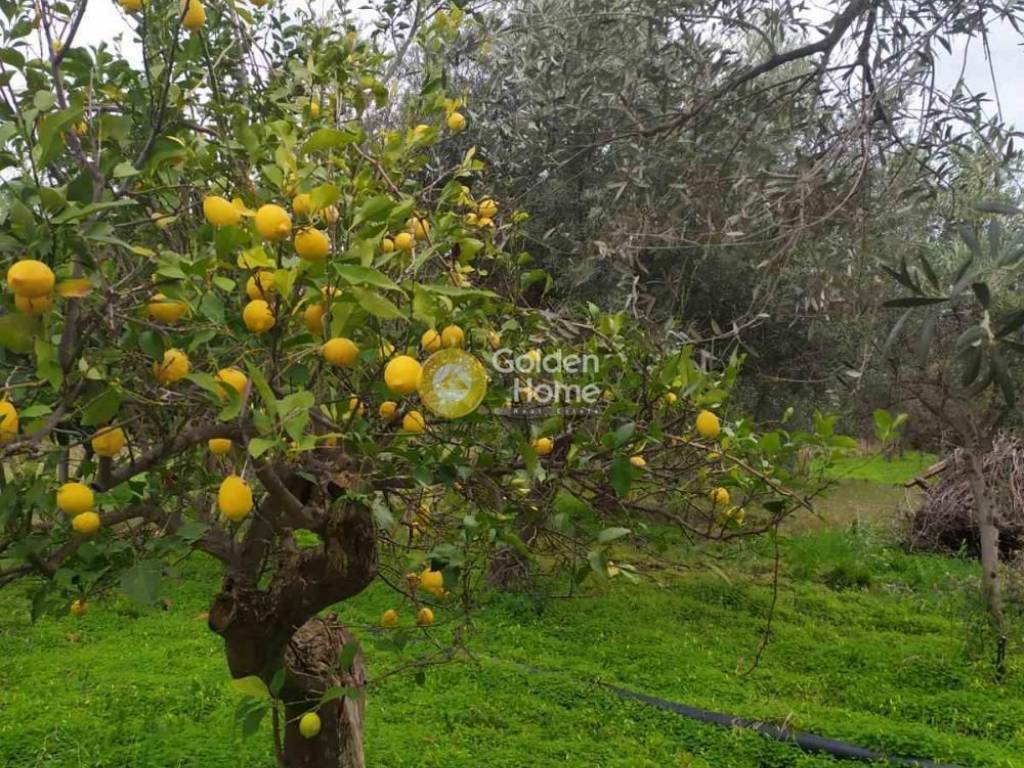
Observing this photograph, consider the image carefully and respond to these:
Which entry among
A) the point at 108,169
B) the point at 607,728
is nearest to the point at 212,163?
the point at 108,169

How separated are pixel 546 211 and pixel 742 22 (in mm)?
2465

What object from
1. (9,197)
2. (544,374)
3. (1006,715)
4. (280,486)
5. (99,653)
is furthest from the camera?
(99,653)

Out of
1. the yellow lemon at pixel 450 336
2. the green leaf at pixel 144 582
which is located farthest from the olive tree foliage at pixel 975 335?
the green leaf at pixel 144 582

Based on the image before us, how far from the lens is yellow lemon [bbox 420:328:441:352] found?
1.68 m

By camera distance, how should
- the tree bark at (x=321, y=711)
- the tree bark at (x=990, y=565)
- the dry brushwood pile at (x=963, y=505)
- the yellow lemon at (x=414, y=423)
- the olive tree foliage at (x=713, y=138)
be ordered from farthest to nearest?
the dry brushwood pile at (x=963, y=505)
the tree bark at (x=990, y=565)
the olive tree foliage at (x=713, y=138)
the tree bark at (x=321, y=711)
the yellow lemon at (x=414, y=423)

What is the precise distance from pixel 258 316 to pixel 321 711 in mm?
2014

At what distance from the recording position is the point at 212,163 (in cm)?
206

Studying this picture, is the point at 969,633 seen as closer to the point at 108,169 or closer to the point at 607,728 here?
the point at 607,728

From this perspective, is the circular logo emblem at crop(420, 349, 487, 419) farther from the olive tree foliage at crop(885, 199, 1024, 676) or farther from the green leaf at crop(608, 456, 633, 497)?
the olive tree foliage at crop(885, 199, 1024, 676)

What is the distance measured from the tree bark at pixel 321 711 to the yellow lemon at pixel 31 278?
6.61 feet

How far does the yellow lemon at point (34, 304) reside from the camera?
1.15 meters

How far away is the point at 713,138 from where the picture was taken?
4512mm

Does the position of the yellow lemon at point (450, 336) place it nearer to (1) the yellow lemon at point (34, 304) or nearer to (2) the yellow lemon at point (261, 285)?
(2) the yellow lemon at point (261, 285)

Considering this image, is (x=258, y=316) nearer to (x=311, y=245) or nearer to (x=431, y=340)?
(x=311, y=245)
